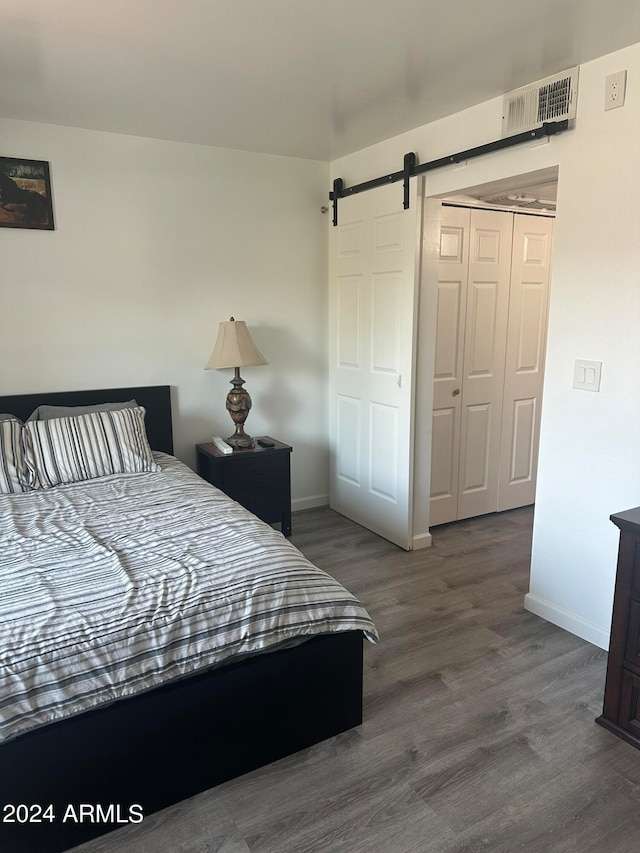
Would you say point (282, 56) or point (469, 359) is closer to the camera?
point (282, 56)

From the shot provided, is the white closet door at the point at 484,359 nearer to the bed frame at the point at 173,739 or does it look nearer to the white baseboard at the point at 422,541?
the white baseboard at the point at 422,541

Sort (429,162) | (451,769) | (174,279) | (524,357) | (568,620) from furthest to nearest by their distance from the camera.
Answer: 1. (524,357)
2. (174,279)
3. (429,162)
4. (568,620)
5. (451,769)

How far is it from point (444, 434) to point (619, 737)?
2057mm

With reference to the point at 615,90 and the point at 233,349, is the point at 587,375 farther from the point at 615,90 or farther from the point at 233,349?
the point at 233,349

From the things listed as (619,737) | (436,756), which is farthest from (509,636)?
(436,756)

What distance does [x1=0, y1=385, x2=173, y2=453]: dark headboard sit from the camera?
126 inches

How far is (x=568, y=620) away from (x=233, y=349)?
7.38ft

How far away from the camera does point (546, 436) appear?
8.81ft

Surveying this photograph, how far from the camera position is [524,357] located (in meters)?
4.05

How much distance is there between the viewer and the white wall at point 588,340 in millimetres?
2277

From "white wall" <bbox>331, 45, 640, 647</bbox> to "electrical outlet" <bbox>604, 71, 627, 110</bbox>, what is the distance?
0.08 ft

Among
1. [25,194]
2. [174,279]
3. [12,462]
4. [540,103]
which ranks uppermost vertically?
[540,103]

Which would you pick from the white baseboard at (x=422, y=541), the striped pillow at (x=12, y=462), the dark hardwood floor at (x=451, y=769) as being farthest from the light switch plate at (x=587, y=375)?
the striped pillow at (x=12, y=462)

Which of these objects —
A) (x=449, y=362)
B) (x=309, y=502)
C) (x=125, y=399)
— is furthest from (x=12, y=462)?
(x=449, y=362)
